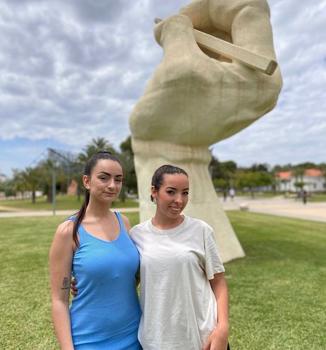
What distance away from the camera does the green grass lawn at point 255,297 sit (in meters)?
3.62

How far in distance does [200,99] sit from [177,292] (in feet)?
16.7

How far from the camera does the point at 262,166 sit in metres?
75.8

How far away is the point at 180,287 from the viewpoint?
5.32ft

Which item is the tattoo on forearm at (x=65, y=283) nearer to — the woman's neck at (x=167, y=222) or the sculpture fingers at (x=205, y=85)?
the woman's neck at (x=167, y=222)

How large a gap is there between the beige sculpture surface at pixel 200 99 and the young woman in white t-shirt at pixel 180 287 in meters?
4.82

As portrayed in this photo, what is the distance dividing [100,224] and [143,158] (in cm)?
532

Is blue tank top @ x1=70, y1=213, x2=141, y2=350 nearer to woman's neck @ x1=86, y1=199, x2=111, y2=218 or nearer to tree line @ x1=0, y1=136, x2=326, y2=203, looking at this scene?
woman's neck @ x1=86, y1=199, x2=111, y2=218

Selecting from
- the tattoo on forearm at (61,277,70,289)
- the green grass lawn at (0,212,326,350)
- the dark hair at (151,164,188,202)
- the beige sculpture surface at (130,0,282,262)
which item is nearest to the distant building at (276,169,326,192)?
the green grass lawn at (0,212,326,350)

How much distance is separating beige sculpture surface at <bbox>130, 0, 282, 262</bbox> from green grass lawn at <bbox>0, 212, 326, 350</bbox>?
1.16 m

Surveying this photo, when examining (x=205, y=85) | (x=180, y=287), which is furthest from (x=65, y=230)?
(x=205, y=85)

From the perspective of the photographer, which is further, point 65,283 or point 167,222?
point 167,222

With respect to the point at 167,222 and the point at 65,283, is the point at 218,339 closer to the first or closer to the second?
the point at 167,222

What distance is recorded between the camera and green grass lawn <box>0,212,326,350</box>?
3.62 metres

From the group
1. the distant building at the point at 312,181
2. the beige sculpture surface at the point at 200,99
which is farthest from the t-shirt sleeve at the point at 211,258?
the distant building at the point at 312,181
